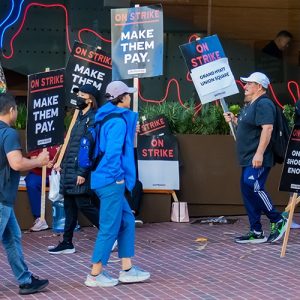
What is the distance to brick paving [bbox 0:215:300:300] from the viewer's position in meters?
7.39

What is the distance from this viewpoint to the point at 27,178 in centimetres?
1052

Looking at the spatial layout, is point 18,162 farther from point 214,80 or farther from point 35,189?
point 214,80

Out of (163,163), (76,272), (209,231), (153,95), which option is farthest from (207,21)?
(76,272)

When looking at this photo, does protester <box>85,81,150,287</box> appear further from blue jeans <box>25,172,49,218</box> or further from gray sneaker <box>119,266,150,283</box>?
blue jeans <box>25,172,49,218</box>

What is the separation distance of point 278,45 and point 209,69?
3869 millimetres

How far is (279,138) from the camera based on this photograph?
31.0ft

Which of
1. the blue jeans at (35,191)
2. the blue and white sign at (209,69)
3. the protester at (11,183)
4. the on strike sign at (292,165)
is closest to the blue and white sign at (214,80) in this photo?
the blue and white sign at (209,69)

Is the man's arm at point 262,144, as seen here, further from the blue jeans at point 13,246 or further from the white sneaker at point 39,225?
the blue jeans at point 13,246

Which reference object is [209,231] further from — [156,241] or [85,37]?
[85,37]

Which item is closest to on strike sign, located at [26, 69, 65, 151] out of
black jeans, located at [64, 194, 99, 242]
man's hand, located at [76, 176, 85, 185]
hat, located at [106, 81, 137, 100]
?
black jeans, located at [64, 194, 99, 242]

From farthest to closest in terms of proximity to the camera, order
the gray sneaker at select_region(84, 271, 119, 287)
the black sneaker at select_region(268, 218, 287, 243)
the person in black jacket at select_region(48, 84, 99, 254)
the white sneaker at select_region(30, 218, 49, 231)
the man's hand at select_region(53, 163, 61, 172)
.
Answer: the white sneaker at select_region(30, 218, 49, 231) → the man's hand at select_region(53, 163, 61, 172) → the black sneaker at select_region(268, 218, 287, 243) → the person in black jacket at select_region(48, 84, 99, 254) → the gray sneaker at select_region(84, 271, 119, 287)

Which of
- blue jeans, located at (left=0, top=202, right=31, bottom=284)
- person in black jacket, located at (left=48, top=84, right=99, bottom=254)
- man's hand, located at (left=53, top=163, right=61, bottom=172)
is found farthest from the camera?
man's hand, located at (left=53, top=163, right=61, bottom=172)

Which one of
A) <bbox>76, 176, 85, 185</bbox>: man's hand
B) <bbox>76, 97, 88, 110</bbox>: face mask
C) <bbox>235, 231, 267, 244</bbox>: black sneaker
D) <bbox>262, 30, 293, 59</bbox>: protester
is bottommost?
<bbox>235, 231, 267, 244</bbox>: black sneaker

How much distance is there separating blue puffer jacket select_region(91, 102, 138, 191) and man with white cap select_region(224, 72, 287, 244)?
2087mm
